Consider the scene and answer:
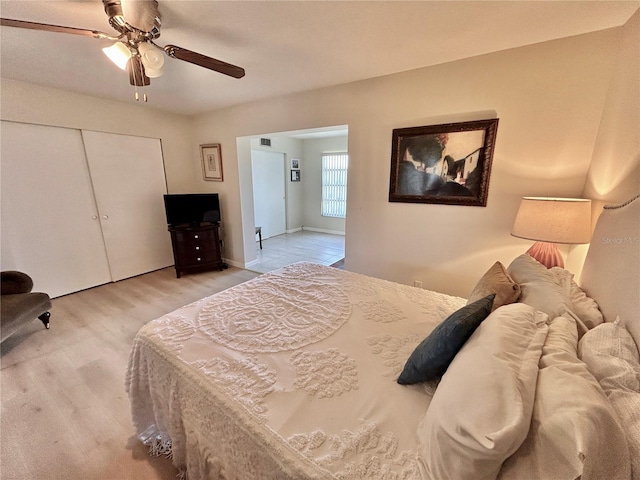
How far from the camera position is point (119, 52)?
1.51m

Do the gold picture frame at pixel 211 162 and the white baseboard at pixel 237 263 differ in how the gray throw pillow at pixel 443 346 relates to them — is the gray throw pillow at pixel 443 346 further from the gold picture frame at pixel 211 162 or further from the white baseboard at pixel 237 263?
the gold picture frame at pixel 211 162

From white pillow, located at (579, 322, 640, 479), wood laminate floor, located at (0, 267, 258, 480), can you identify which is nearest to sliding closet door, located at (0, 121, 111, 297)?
wood laminate floor, located at (0, 267, 258, 480)

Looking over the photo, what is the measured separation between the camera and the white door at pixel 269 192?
557cm

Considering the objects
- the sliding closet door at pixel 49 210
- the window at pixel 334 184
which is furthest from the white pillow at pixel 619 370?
the window at pixel 334 184

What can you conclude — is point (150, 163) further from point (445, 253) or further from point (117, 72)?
point (445, 253)

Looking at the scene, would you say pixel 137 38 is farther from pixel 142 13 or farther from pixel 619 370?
pixel 619 370

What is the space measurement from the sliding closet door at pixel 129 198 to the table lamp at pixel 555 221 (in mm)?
4459

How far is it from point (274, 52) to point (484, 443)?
2.52m

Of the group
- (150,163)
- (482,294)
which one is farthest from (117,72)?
(482,294)

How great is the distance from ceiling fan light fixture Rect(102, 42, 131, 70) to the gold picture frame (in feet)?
7.63

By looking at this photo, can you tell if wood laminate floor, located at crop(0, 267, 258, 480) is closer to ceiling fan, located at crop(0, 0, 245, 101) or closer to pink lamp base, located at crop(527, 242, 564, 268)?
ceiling fan, located at crop(0, 0, 245, 101)

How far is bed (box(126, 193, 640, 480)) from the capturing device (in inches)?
23.3

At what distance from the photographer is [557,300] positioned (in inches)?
43.4

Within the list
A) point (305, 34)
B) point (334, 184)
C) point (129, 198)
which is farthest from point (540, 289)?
point (334, 184)
